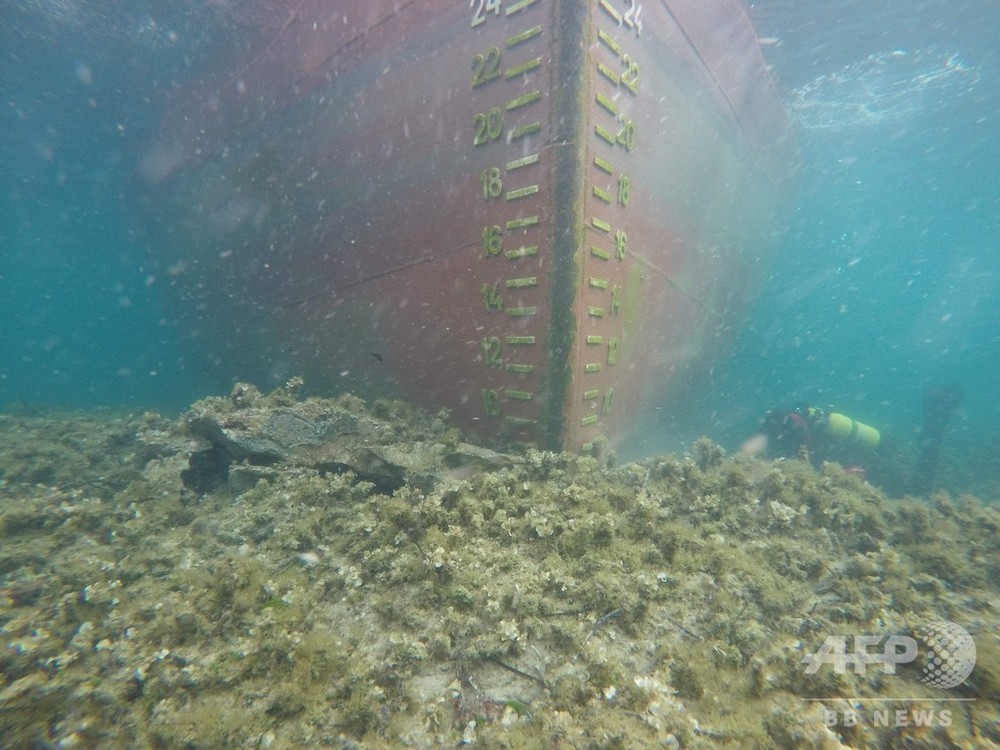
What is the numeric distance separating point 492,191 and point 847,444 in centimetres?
1321

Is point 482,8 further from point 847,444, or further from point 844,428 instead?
point 847,444

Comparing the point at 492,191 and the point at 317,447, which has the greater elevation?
the point at 492,191

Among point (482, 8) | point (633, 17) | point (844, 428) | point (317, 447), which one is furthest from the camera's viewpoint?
point (844, 428)

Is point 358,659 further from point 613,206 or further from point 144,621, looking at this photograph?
point 613,206

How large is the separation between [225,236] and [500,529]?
1166 cm

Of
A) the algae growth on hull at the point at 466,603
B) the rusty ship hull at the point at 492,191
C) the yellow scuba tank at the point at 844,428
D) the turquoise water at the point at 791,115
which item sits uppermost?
the turquoise water at the point at 791,115

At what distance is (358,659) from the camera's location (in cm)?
219

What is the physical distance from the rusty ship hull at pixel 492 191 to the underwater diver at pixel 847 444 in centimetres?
327

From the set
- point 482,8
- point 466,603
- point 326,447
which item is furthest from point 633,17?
point 466,603

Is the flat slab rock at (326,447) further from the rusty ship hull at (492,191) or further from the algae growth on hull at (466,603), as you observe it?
the rusty ship hull at (492,191)

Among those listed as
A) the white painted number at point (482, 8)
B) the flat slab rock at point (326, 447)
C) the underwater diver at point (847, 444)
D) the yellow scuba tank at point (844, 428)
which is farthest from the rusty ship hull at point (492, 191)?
the yellow scuba tank at point (844, 428)

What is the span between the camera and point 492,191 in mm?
5336

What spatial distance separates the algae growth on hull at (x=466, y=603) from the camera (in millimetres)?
1836

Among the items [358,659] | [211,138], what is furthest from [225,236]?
[358,659]
